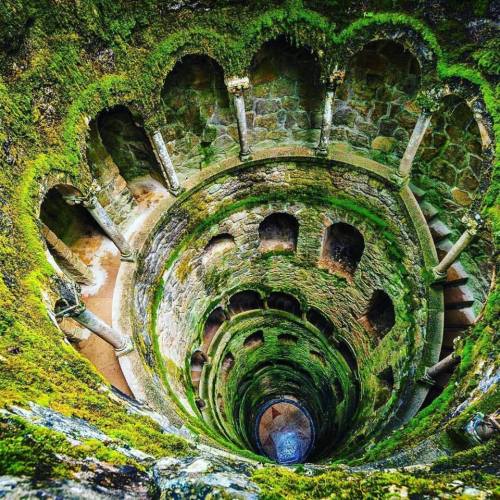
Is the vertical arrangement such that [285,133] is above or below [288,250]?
above

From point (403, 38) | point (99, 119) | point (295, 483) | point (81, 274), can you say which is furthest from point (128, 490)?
point (403, 38)

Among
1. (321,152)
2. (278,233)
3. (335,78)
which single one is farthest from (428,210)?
(278,233)

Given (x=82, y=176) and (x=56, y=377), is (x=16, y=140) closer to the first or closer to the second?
(x=82, y=176)

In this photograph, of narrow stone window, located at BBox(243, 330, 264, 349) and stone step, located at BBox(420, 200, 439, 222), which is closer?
stone step, located at BBox(420, 200, 439, 222)

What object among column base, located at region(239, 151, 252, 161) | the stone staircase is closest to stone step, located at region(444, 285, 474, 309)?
the stone staircase

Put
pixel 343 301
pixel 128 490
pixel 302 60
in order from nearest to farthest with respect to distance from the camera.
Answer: pixel 128 490 → pixel 302 60 → pixel 343 301

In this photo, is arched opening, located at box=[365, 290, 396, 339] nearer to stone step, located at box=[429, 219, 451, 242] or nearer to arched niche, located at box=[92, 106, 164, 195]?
stone step, located at box=[429, 219, 451, 242]
